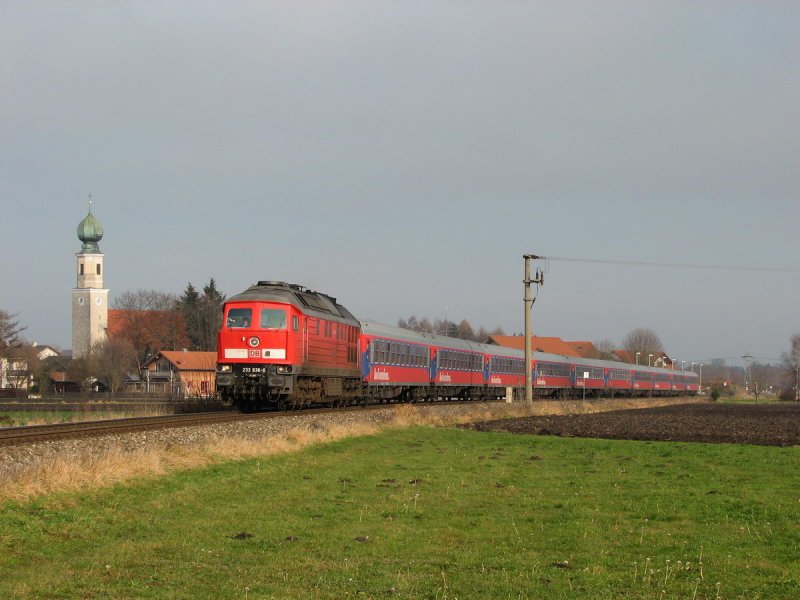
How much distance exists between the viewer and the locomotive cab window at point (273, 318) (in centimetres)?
3516

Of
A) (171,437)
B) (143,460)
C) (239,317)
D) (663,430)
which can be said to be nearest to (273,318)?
(239,317)

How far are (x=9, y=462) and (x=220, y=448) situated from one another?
5940 millimetres

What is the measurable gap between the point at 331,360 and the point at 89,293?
448ft

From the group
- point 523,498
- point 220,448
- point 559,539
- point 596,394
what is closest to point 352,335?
point 220,448

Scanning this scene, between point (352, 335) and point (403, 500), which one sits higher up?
point (352, 335)

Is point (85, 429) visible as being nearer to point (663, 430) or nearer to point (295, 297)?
point (295, 297)

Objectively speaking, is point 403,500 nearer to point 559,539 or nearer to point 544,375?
point 559,539

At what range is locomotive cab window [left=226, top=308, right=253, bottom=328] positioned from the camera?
1399 inches

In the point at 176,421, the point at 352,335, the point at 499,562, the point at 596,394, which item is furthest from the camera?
the point at 596,394

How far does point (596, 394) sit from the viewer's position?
327ft

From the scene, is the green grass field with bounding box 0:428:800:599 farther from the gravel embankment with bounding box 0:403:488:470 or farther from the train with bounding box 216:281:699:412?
the train with bounding box 216:281:699:412

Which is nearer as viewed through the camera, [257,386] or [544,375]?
[257,386]

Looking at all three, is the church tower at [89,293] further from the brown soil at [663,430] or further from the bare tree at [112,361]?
the brown soil at [663,430]

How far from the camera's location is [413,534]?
46.6ft
